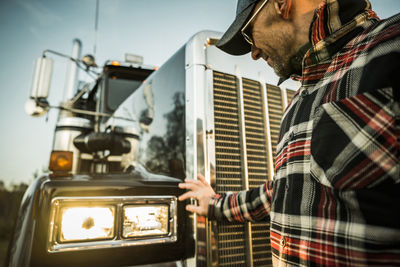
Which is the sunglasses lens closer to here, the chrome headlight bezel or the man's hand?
the man's hand

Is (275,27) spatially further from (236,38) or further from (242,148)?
(242,148)

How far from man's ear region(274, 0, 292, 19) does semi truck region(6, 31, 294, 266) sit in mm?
512

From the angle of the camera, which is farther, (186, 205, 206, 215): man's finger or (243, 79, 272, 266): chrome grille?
(243, 79, 272, 266): chrome grille

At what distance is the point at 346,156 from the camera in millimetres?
686

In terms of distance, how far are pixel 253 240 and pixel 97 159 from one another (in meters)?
1.79

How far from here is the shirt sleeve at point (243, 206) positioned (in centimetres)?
127

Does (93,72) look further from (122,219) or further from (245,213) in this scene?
(245,213)

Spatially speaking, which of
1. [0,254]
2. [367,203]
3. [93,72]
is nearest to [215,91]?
[367,203]

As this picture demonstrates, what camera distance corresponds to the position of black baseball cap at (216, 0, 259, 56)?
117 cm

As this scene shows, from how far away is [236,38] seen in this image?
1.31 meters

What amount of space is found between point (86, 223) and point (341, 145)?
1.13 m

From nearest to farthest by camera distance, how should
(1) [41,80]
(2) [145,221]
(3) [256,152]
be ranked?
1. (2) [145,221]
2. (3) [256,152]
3. (1) [41,80]

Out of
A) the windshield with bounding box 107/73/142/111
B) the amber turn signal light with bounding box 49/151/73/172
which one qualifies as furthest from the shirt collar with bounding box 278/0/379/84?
the windshield with bounding box 107/73/142/111

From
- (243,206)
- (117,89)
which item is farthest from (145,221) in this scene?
(117,89)
